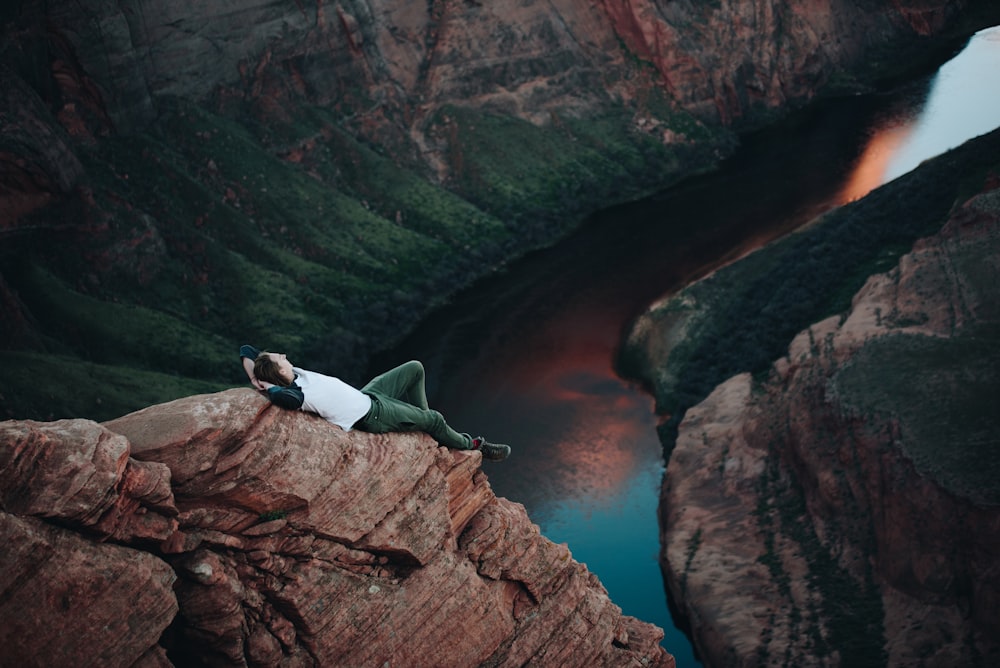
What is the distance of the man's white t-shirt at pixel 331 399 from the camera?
16.1m

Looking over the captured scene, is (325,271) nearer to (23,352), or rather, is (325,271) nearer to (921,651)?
(23,352)

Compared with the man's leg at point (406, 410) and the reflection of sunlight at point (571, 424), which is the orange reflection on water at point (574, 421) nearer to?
the reflection of sunlight at point (571, 424)

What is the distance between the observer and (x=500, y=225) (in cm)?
7694

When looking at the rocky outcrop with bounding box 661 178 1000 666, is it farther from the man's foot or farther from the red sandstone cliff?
the red sandstone cliff

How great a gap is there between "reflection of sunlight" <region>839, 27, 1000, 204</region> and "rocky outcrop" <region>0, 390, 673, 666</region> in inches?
2380

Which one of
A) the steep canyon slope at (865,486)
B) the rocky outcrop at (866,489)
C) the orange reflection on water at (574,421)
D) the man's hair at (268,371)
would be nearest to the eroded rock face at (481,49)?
the orange reflection on water at (574,421)

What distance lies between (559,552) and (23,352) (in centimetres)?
3622

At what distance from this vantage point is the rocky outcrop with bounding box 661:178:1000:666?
32500mm

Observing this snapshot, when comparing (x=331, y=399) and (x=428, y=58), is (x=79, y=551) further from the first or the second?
(x=428, y=58)

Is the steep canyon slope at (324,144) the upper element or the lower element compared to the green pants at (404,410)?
upper

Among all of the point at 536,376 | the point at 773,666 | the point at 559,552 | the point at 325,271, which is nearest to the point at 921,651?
the point at 773,666

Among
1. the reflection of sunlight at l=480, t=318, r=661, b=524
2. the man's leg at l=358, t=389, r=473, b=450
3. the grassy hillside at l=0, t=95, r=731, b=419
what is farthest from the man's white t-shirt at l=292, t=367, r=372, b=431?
the grassy hillside at l=0, t=95, r=731, b=419

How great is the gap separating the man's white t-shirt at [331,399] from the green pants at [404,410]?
36 cm

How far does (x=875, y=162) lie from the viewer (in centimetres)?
7944
